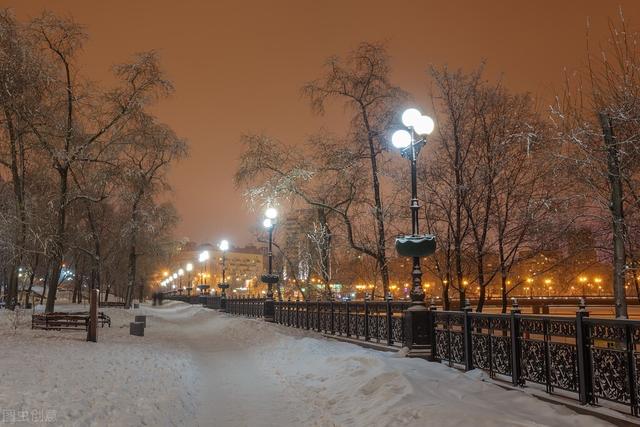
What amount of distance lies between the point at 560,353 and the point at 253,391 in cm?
609

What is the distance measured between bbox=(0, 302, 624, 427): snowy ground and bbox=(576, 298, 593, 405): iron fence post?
45 cm

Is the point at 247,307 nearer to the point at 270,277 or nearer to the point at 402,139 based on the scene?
the point at 270,277

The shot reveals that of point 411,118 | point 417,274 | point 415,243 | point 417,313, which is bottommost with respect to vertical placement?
point 417,313

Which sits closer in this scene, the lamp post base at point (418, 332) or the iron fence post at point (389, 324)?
the lamp post base at point (418, 332)

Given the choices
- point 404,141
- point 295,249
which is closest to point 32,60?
point 404,141

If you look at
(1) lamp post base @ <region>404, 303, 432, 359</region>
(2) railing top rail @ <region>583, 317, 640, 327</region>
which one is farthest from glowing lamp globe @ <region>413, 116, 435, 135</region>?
(2) railing top rail @ <region>583, 317, 640, 327</region>

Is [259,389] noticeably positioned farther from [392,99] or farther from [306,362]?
[392,99]

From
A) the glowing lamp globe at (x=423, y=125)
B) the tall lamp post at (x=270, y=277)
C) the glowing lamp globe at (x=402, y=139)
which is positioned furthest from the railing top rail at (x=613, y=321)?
the tall lamp post at (x=270, y=277)

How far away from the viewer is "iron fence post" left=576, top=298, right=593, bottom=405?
695 cm

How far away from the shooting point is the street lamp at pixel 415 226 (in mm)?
11734

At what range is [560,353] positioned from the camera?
761 cm

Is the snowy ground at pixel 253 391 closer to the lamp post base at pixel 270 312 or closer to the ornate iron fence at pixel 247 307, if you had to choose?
the lamp post base at pixel 270 312

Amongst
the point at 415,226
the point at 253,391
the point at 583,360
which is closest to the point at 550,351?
the point at 583,360

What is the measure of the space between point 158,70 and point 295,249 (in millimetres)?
21001
